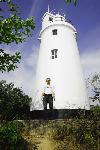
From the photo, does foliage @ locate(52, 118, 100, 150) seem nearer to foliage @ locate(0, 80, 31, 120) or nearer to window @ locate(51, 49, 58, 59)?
foliage @ locate(0, 80, 31, 120)

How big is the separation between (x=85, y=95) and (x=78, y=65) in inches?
105

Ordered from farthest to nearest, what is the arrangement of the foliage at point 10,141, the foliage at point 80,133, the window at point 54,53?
the window at point 54,53, the foliage at point 80,133, the foliage at point 10,141

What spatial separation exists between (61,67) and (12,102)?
477 centimetres

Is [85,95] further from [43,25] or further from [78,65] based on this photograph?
[43,25]

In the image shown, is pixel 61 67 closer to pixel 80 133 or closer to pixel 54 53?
pixel 54 53

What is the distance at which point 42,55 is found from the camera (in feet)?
83.7

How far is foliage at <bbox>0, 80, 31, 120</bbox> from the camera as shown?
21750mm

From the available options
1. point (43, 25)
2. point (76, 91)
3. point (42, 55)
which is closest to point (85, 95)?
point (76, 91)

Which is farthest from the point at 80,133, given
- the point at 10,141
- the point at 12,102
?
the point at 12,102

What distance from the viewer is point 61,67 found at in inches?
936

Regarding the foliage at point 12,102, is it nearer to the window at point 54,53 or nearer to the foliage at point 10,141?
the window at point 54,53

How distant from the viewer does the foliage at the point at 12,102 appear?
21750 mm

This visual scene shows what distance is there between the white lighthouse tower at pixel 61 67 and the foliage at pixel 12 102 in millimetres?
1143

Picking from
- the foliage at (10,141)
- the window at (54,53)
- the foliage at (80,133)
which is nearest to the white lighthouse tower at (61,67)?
the window at (54,53)
